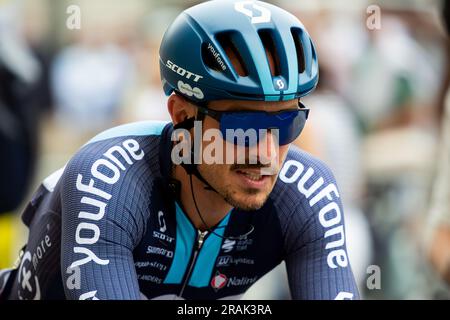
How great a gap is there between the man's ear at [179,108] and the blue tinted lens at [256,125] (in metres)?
0.26

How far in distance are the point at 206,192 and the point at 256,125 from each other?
569 millimetres

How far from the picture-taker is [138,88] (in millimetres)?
10180

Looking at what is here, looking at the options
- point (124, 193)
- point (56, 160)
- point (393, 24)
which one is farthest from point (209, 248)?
point (56, 160)

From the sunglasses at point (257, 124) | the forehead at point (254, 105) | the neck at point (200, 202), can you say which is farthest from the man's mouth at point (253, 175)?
the neck at point (200, 202)

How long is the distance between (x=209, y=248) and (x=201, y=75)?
819 millimetres

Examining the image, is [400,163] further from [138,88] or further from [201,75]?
[201,75]

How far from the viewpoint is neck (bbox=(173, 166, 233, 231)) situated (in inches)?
191

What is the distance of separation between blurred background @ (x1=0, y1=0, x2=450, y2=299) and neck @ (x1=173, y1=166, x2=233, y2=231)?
124 inches

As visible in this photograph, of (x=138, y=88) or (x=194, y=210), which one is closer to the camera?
(x=194, y=210)

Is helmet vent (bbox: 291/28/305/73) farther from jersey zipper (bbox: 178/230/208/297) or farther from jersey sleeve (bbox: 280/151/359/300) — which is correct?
jersey zipper (bbox: 178/230/208/297)

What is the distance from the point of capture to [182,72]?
4.60 m

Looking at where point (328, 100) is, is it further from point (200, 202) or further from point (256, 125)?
point (256, 125)

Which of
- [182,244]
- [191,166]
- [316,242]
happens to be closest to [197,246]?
[182,244]

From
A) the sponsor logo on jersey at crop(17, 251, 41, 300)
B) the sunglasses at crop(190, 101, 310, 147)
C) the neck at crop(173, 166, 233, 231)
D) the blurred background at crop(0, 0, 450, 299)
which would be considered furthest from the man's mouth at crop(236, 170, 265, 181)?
the blurred background at crop(0, 0, 450, 299)
